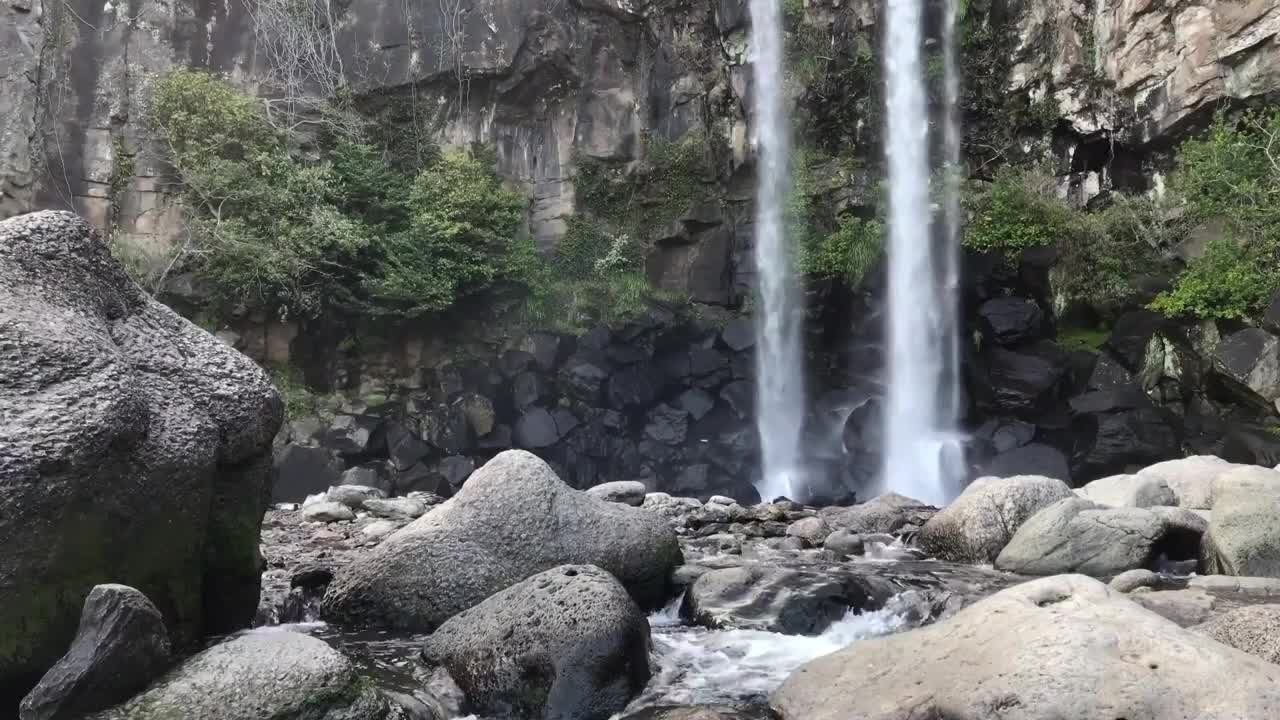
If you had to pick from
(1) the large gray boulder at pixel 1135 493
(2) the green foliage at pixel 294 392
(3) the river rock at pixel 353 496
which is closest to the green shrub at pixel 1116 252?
(1) the large gray boulder at pixel 1135 493

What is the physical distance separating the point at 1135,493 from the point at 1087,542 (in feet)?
7.70

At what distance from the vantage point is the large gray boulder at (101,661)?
12.1 feet

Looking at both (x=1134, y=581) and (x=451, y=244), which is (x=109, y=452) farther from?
(x=451, y=244)

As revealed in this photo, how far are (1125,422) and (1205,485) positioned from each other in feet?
20.3

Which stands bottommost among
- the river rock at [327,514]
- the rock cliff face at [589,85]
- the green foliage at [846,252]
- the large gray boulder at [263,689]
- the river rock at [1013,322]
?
the river rock at [327,514]

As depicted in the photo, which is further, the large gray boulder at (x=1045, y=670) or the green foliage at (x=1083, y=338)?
the green foliage at (x=1083, y=338)

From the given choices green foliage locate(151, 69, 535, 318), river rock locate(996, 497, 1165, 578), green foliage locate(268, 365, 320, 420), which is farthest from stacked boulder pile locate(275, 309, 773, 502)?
river rock locate(996, 497, 1165, 578)

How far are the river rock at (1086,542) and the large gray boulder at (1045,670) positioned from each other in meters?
3.78

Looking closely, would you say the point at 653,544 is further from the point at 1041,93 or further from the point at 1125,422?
the point at 1041,93

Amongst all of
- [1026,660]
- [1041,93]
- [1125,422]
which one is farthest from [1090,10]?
[1026,660]

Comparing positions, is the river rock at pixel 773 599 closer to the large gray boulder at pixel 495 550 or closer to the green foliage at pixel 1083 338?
the large gray boulder at pixel 495 550

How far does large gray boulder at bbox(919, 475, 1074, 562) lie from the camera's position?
363 inches

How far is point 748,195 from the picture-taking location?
23828 mm

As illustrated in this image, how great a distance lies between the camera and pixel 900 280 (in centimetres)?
2119
